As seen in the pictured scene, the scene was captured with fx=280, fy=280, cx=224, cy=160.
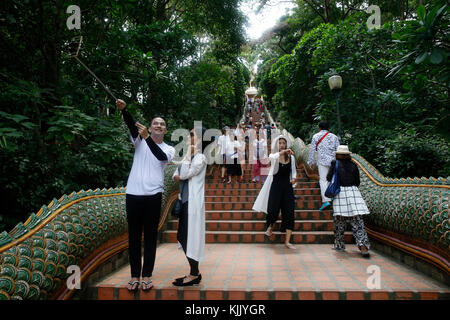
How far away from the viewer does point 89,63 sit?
5.81 m

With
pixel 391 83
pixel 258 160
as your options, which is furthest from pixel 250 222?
pixel 391 83

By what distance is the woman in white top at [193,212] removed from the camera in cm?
313

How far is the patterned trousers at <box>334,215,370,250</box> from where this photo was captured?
4.46 metres

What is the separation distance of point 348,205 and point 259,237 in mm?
1845

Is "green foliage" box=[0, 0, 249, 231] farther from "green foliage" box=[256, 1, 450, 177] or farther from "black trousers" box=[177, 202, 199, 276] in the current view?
"green foliage" box=[256, 1, 450, 177]

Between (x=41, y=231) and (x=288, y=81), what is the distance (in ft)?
51.4

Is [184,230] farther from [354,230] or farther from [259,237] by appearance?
[354,230]

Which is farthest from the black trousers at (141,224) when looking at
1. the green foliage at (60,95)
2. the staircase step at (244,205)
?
the staircase step at (244,205)

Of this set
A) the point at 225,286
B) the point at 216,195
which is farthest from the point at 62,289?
the point at 216,195

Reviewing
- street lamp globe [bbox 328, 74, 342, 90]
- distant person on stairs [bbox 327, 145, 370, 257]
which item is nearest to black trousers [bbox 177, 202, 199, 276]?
distant person on stairs [bbox 327, 145, 370, 257]

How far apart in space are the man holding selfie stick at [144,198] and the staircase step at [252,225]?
295 cm

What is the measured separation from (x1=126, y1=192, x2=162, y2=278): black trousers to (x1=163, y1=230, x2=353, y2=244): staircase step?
2.66 metres

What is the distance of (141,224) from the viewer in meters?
3.05

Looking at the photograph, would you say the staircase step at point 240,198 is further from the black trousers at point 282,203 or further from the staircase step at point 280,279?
the staircase step at point 280,279
